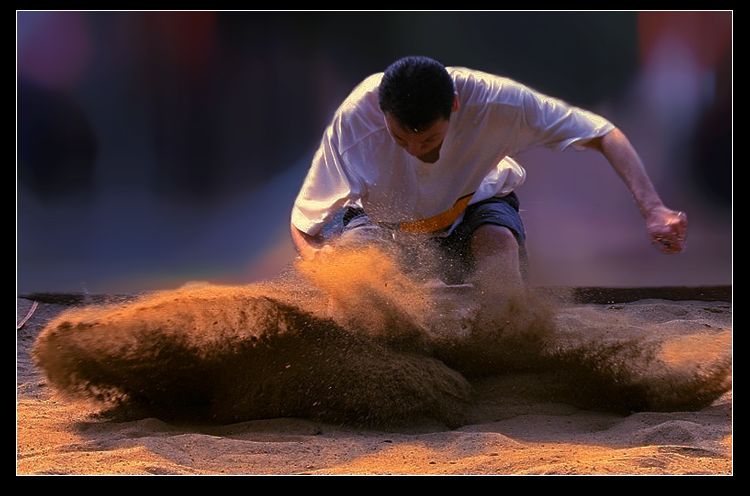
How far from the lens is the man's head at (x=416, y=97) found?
2404mm

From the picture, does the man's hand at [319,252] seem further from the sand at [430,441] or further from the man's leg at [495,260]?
the sand at [430,441]

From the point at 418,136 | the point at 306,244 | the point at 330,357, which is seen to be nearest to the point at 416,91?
the point at 418,136

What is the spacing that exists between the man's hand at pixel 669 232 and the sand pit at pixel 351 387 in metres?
0.43

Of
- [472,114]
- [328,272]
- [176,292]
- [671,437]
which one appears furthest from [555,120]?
[176,292]

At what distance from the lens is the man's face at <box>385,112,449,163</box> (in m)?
2.46

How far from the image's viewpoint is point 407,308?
2596mm

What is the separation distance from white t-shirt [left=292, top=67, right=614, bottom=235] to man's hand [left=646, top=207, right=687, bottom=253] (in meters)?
0.47

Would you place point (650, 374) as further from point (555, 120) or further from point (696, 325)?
point (696, 325)

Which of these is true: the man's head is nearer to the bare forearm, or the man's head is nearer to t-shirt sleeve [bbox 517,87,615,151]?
t-shirt sleeve [bbox 517,87,615,151]

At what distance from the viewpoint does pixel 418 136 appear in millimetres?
2484

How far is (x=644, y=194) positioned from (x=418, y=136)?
2.25 ft

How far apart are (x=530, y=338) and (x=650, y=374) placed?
0.40 m

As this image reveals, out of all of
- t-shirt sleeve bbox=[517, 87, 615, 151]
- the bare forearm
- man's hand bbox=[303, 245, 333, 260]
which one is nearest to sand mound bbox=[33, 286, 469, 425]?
man's hand bbox=[303, 245, 333, 260]

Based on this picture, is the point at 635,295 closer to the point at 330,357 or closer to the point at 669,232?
the point at 669,232
